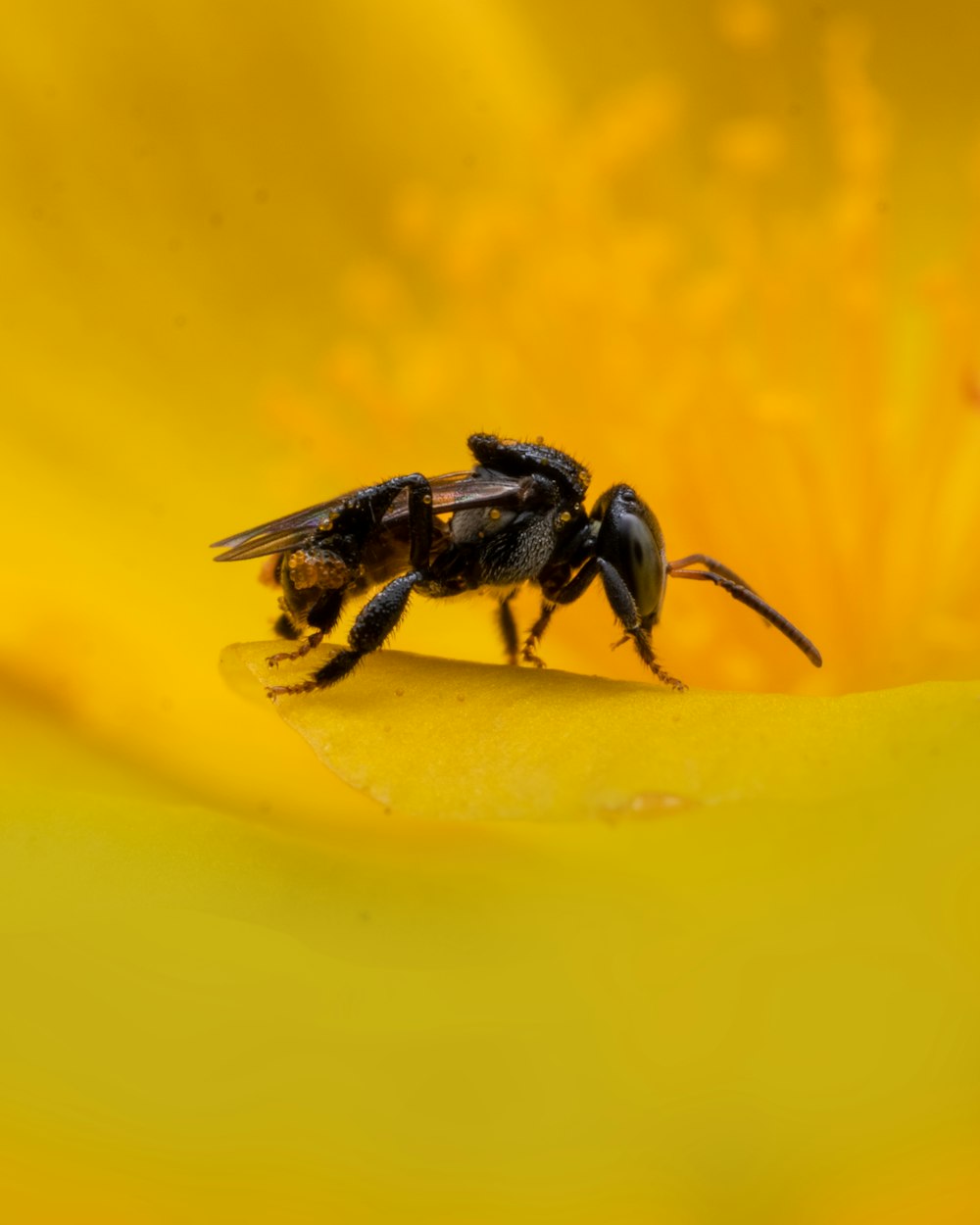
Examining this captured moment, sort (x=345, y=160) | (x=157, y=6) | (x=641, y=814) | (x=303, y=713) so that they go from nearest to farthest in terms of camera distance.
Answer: (x=641, y=814), (x=303, y=713), (x=157, y=6), (x=345, y=160)

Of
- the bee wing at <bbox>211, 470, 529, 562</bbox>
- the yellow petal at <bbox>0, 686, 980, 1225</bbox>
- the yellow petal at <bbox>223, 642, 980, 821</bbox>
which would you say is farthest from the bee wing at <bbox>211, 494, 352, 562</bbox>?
the yellow petal at <bbox>0, 686, 980, 1225</bbox>

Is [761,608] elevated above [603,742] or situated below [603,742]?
above

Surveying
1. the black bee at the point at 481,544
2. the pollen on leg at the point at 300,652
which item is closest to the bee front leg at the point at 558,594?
the black bee at the point at 481,544

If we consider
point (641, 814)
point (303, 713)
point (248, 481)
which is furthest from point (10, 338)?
point (641, 814)

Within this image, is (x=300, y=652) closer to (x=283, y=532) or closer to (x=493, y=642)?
(x=283, y=532)

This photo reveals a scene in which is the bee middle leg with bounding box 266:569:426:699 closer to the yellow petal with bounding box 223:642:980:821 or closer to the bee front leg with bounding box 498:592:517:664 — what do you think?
the yellow petal with bounding box 223:642:980:821

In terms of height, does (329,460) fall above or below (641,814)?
above

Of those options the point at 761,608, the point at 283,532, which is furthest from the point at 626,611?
the point at 283,532

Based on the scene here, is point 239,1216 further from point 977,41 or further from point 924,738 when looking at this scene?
point 977,41
